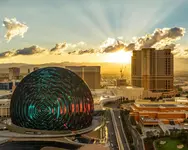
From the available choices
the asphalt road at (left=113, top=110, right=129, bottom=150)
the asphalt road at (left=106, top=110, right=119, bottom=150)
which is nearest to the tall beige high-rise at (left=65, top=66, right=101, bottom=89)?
the asphalt road at (left=113, top=110, right=129, bottom=150)

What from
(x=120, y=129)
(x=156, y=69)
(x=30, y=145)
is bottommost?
(x=30, y=145)

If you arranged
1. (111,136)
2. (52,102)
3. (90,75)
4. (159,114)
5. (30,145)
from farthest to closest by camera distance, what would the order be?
(90,75) → (159,114) → (52,102) → (111,136) → (30,145)

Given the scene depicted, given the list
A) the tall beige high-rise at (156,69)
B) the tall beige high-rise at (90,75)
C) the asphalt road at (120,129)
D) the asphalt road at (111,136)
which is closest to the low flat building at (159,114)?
the asphalt road at (120,129)

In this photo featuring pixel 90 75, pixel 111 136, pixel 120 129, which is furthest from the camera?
pixel 90 75

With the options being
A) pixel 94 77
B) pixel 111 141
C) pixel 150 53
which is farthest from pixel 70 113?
pixel 94 77

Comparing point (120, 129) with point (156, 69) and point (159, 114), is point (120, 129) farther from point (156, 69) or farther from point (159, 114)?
point (156, 69)

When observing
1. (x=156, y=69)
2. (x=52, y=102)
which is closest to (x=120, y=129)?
(x=52, y=102)
